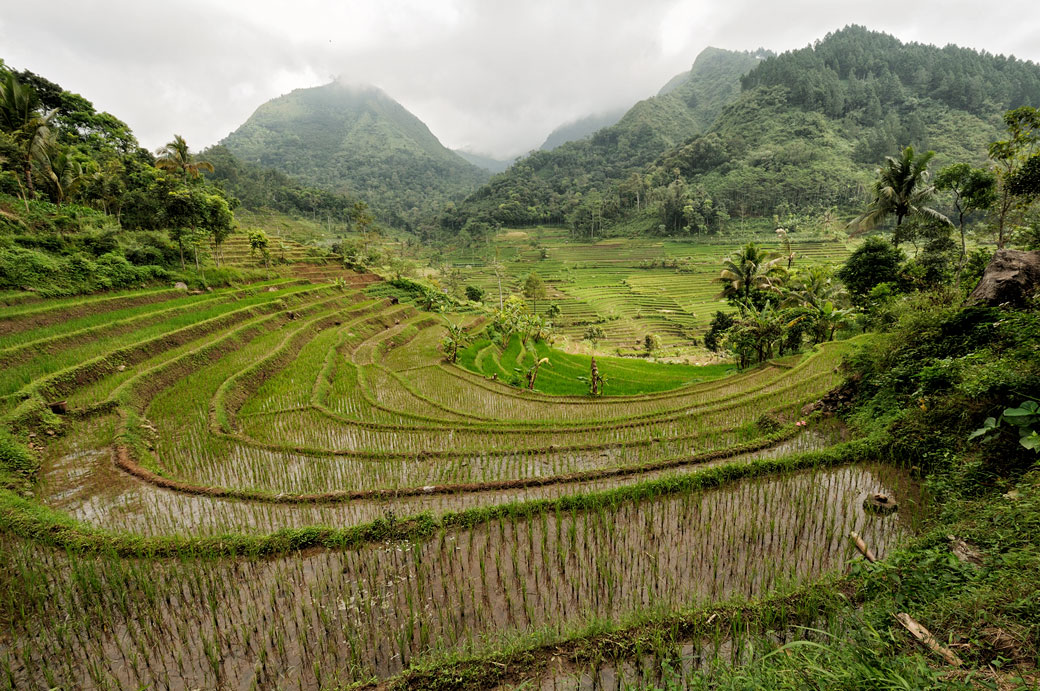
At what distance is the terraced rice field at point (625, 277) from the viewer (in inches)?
1337

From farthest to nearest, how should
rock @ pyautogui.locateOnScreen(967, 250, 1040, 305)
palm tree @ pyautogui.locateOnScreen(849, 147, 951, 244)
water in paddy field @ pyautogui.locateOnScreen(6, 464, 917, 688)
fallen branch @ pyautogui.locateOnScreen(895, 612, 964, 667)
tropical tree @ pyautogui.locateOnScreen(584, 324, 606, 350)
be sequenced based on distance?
tropical tree @ pyautogui.locateOnScreen(584, 324, 606, 350), palm tree @ pyautogui.locateOnScreen(849, 147, 951, 244), rock @ pyautogui.locateOnScreen(967, 250, 1040, 305), water in paddy field @ pyautogui.locateOnScreen(6, 464, 917, 688), fallen branch @ pyautogui.locateOnScreen(895, 612, 964, 667)

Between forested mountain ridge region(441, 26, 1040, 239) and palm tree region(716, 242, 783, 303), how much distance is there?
172 ft

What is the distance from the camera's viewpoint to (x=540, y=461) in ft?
23.5

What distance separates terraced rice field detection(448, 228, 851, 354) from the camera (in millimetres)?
33969

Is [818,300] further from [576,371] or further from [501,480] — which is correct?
[501,480]

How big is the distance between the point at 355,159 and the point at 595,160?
83.0m

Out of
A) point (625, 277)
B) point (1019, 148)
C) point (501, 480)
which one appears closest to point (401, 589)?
point (501, 480)

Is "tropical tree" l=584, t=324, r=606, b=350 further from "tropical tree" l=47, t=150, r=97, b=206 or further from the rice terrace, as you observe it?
"tropical tree" l=47, t=150, r=97, b=206

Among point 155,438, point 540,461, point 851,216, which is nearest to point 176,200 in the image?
point 155,438

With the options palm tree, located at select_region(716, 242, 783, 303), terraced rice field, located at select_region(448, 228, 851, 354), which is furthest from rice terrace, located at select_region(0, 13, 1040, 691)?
terraced rice field, located at select_region(448, 228, 851, 354)

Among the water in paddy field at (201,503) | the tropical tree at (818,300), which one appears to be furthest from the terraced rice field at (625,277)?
the water in paddy field at (201,503)

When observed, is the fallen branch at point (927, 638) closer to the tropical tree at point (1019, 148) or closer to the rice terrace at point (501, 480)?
the rice terrace at point (501, 480)

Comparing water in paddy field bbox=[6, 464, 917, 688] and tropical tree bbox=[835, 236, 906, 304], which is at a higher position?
tropical tree bbox=[835, 236, 906, 304]

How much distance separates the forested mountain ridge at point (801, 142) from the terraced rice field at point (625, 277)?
10532mm
